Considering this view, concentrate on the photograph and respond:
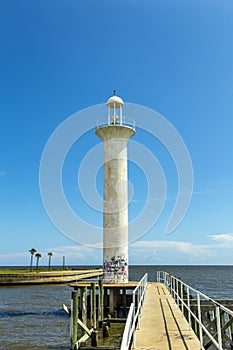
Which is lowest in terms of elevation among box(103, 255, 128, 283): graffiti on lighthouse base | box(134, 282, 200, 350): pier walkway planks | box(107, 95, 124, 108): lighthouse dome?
box(134, 282, 200, 350): pier walkway planks

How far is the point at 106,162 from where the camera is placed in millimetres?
23188

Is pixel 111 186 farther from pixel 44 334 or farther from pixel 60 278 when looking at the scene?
pixel 60 278

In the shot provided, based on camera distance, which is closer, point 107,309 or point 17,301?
point 107,309

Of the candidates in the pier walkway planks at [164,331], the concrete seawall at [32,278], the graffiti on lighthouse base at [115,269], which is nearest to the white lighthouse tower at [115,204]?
the graffiti on lighthouse base at [115,269]

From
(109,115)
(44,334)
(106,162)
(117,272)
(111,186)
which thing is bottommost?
(44,334)

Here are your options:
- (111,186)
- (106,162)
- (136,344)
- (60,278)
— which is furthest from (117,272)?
(60,278)

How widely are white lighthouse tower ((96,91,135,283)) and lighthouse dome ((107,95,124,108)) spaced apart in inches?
83.9

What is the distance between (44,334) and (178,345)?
40.1ft

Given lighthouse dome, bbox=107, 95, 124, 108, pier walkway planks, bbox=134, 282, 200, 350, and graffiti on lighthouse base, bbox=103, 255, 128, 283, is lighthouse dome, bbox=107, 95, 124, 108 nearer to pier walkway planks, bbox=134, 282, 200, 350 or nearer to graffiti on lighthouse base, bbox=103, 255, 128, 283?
graffiti on lighthouse base, bbox=103, 255, 128, 283

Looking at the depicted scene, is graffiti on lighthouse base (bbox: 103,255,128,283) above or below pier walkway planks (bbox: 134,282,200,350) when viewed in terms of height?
above

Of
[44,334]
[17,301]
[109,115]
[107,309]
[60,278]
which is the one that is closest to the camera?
[44,334]

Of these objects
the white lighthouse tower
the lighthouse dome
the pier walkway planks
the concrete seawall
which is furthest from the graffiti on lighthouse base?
the concrete seawall

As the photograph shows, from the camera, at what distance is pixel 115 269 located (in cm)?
2209

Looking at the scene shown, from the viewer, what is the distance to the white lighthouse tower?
22.2 metres
